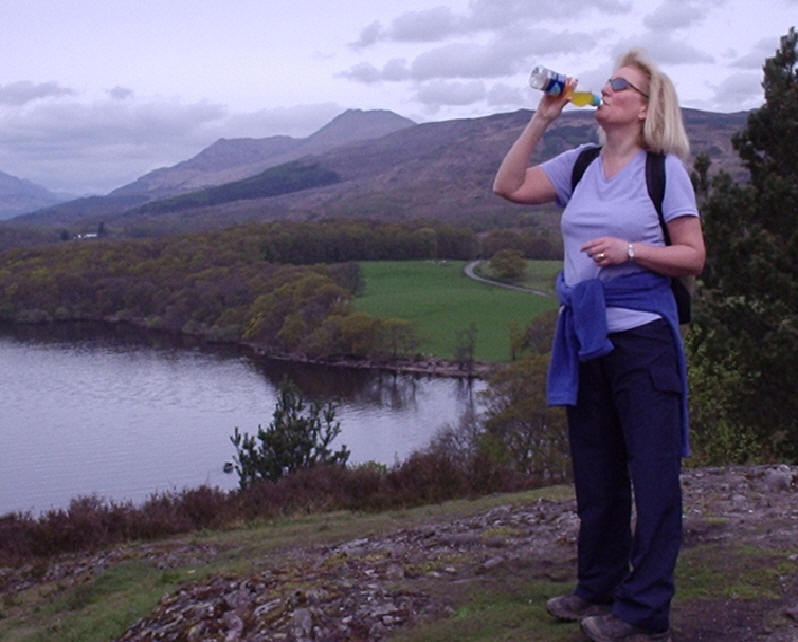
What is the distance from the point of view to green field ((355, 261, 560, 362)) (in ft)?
208

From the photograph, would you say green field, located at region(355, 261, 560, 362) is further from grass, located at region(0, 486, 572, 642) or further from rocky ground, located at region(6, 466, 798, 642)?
rocky ground, located at region(6, 466, 798, 642)

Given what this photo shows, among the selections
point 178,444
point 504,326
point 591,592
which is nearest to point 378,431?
point 178,444

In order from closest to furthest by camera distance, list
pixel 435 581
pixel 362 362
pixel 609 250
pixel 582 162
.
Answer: pixel 609 250 < pixel 582 162 < pixel 435 581 < pixel 362 362

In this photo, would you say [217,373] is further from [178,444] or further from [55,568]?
[55,568]

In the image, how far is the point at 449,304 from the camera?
73438 millimetres

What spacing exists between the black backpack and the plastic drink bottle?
0.93 ft

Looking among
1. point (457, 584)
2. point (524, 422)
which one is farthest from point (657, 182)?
point (524, 422)

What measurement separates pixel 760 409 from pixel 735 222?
326cm

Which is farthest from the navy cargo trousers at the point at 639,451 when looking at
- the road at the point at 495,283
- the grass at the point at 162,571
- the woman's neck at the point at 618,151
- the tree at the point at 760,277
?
the road at the point at 495,283

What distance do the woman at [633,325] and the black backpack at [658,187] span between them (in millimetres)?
22

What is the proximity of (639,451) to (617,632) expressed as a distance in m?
0.69

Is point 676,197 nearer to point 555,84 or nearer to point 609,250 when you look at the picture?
point 609,250

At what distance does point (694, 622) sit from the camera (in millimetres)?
3975

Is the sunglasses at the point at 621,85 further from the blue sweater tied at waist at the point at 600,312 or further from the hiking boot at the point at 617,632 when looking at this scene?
the hiking boot at the point at 617,632
